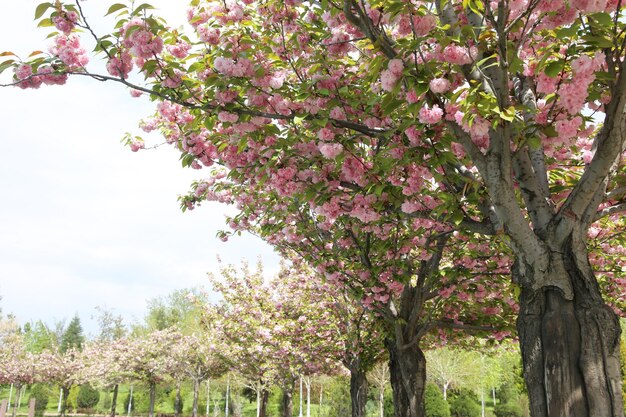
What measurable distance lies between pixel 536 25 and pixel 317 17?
7.30 feet

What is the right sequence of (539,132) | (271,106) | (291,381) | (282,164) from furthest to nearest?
(291,381) < (282,164) < (271,106) < (539,132)

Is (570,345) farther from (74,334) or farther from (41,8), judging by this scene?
(74,334)

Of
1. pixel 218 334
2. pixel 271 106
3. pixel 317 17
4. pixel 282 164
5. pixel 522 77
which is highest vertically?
pixel 317 17

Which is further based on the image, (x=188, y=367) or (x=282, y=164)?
(x=188, y=367)

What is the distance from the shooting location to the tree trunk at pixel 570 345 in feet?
12.2

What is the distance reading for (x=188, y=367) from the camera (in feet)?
90.9

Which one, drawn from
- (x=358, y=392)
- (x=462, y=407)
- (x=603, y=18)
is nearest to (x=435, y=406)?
(x=462, y=407)

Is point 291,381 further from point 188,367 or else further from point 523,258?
point 523,258

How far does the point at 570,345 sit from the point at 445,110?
2.33 meters

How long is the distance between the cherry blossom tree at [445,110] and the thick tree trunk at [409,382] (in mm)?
3954

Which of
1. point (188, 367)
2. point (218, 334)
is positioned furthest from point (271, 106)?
point (188, 367)

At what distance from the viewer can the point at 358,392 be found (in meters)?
12.6

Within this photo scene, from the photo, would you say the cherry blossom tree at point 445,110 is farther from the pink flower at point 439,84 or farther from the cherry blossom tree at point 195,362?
the cherry blossom tree at point 195,362

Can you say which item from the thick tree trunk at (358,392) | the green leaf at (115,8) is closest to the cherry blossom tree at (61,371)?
the thick tree trunk at (358,392)
